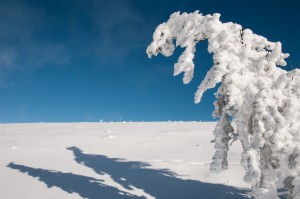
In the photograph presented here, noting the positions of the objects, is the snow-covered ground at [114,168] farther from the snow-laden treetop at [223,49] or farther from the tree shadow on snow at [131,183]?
the snow-laden treetop at [223,49]

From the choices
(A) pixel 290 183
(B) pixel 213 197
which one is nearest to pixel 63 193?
(B) pixel 213 197

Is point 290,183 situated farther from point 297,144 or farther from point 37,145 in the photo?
point 37,145

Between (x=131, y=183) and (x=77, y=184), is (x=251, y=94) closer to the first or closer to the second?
(x=131, y=183)

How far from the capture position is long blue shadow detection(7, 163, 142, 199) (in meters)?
7.27

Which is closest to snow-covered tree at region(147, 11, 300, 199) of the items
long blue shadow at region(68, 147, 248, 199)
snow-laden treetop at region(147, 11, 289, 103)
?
snow-laden treetop at region(147, 11, 289, 103)

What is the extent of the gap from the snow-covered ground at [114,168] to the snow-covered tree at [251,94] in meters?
3.09

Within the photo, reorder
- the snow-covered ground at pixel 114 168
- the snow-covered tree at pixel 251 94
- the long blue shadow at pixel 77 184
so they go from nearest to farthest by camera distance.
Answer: the snow-covered tree at pixel 251 94 → the long blue shadow at pixel 77 184 → the snow-covered ground at pixel 114 168

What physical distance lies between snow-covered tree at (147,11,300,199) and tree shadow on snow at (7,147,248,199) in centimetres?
277

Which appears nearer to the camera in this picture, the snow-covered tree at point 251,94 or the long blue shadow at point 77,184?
the snow-covered tree at point 251,94

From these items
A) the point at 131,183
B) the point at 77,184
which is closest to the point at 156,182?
the point at 131,183

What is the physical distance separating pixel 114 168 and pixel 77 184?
1.52m

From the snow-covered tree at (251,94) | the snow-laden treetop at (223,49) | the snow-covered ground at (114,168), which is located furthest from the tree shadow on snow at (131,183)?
the snow-laden treetop at (223,49)

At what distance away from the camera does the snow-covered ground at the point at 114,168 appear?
7.44m

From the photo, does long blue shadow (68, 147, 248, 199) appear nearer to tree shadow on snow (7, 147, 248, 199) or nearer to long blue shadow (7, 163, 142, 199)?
tree shadow on snow (7, 147, 248, 199)
